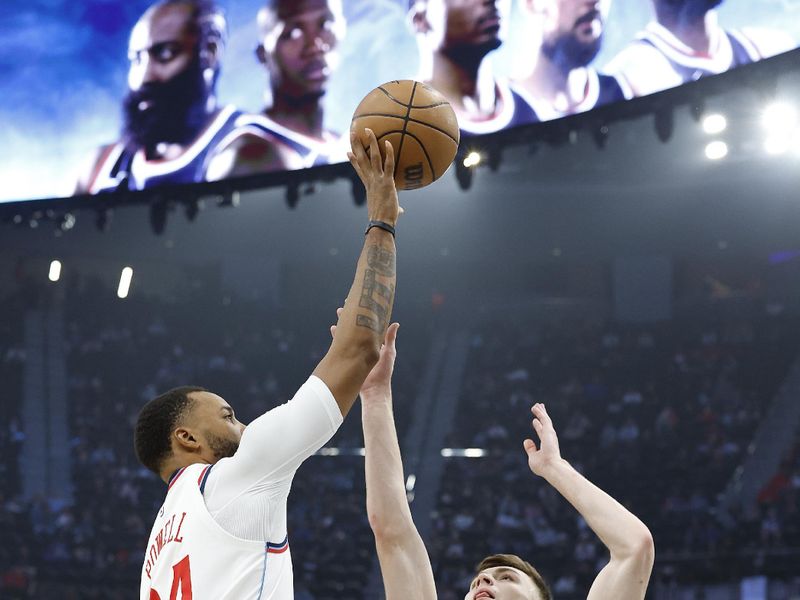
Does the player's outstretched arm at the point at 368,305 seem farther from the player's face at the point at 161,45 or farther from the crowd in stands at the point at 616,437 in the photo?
the player's face at the point at 161,45

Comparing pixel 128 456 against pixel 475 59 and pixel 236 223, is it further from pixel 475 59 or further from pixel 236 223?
pixel 475 59

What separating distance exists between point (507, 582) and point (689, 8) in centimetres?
1023

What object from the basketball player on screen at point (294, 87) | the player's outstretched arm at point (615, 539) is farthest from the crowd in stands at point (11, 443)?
the player's outstretched arm at point (615, 539)

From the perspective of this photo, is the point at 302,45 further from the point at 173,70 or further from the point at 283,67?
the point at 173,70

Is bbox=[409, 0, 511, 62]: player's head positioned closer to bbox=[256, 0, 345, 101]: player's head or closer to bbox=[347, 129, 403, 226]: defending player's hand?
bbox=[256, 0, 345, 101]: player's head

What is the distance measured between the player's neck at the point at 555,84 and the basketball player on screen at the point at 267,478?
9.89 m

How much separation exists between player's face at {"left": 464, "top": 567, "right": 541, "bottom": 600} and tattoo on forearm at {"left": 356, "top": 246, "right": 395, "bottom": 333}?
3.10ft

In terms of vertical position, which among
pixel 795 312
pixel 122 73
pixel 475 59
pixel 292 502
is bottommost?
pixel 292 502

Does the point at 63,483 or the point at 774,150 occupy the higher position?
the point at 774,150

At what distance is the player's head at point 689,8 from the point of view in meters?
11.6

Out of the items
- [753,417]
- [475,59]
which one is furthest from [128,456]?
[753,417]

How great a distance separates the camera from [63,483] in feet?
60.1

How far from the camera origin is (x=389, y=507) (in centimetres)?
287

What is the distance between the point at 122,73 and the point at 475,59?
17.2 feet
